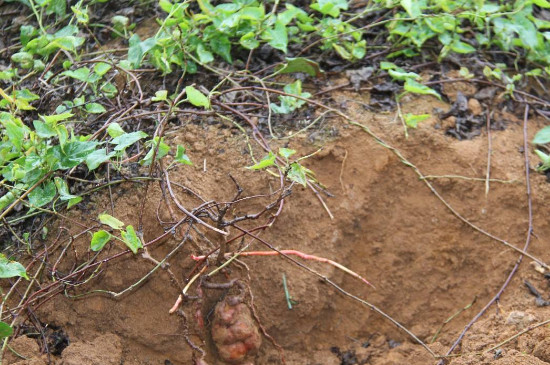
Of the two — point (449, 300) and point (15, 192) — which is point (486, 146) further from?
point (15, 192)

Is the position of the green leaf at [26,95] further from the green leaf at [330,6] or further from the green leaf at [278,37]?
the green leaf at [330,6]

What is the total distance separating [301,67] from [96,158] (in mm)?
1002

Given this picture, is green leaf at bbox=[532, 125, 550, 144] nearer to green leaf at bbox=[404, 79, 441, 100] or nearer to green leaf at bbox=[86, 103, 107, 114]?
green leaf at bbox=[404, 79, 441, 100]

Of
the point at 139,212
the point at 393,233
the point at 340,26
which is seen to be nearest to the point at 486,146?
the point at 393,233

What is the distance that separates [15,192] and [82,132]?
0.43 meters

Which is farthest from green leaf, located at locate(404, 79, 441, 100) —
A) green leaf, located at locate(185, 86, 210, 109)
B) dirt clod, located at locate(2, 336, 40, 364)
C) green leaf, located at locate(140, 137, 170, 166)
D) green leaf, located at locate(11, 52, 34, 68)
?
dirt clod, located at locate(2, 336, 40, 364)

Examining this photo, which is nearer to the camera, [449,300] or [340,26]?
[449,300]

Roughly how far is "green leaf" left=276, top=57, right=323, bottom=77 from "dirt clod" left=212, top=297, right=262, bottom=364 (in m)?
1.03

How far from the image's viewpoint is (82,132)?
272 centimetres

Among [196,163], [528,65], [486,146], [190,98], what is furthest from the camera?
[528,65]

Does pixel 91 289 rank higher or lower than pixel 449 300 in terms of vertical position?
higher

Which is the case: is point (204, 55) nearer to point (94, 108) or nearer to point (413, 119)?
point (94, 108)

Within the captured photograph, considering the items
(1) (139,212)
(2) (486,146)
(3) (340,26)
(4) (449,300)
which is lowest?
(4) (449,300)

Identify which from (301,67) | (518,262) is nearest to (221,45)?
(301,67)
